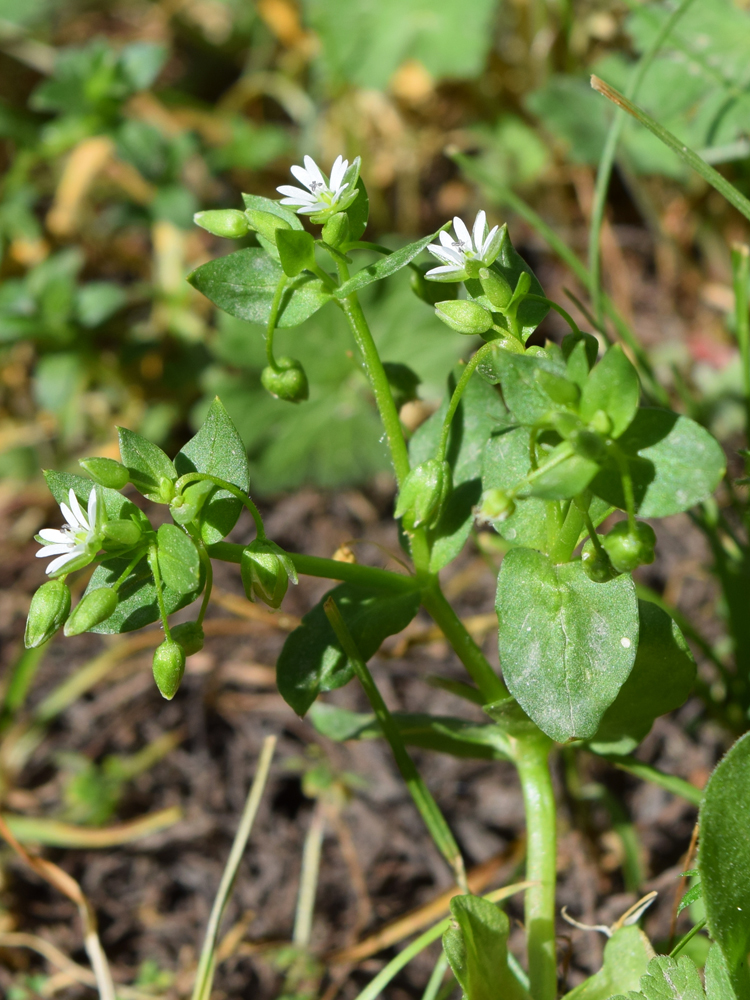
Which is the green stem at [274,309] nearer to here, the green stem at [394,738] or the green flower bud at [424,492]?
the green flower bud at [424,492]

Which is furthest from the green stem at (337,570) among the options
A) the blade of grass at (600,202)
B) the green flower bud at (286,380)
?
the blade of grass at (600,202)

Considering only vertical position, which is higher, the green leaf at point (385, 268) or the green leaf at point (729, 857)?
the green leaf at point (385, 268)

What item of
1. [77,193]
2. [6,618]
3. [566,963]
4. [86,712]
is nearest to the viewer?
[566,963]

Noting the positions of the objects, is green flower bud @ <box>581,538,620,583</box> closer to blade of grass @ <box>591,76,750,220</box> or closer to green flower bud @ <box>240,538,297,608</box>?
green flower bud @ <box>240,538,297,608</box>

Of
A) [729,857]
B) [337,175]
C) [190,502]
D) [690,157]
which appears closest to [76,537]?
[190,502]

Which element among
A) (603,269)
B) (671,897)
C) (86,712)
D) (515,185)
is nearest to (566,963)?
(671,897)

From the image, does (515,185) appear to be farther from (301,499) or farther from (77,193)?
(77,193)
